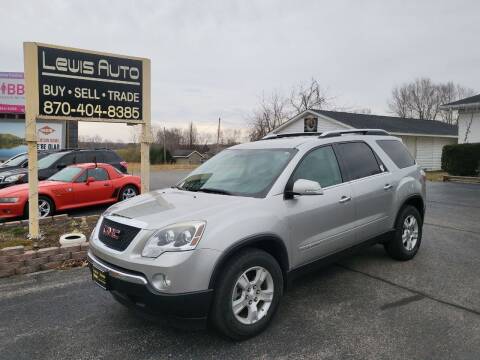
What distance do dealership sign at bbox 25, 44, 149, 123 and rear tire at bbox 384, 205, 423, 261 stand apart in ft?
15.9

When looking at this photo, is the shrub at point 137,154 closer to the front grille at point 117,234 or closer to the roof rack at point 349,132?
the roof rack at point 349,132

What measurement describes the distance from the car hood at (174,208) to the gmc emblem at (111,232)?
3.9 inches

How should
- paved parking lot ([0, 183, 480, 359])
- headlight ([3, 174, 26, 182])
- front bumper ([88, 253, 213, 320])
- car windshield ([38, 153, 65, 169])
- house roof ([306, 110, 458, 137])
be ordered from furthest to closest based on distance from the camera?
house roof ([306, 110, 458, 137]), car windshield ([38, 153, 65, 169]), headlight ([3, 174, 26, 182]), paved parking lot ([0, 183, 480, 359]), front bumper ([88, 253, 213, 320])

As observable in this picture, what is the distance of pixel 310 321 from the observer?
11.6 feet

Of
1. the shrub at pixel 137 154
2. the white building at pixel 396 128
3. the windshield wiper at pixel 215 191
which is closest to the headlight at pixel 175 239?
the windshield wiper at pixel 215 191

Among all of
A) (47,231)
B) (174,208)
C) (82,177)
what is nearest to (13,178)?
(82,177)

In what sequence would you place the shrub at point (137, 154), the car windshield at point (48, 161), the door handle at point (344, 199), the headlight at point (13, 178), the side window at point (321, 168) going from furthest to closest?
1. the shrub at point (137, 154)
2. the car windshield at point (48, 161)
3. the headlight at point (13, 178)
4. the door handle at point (344, 199)
5. the side window at point (321, 168)

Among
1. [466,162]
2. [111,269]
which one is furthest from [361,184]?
[466,162]

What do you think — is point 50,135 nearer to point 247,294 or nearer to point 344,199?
point 344,199

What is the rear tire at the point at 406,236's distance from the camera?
503 cm

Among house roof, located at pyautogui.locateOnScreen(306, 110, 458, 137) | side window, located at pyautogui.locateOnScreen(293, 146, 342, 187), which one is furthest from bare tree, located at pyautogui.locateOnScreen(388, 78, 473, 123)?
side window, located at pyautogui.locateOnScreen(293, 146, 342, 187)

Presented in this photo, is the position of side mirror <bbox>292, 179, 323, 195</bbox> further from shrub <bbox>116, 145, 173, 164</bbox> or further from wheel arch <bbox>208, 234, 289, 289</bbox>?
shrub <bbox>116, 145, 173, 164</bbox>

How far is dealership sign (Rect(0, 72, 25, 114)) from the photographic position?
90.0 ft

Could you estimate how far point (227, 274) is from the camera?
2.97 meters
